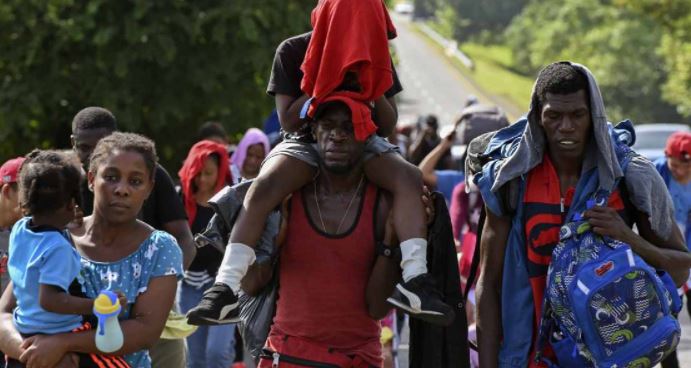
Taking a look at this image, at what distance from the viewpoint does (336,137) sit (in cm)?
543

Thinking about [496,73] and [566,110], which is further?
[496,73]

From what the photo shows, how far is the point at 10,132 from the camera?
1582cm

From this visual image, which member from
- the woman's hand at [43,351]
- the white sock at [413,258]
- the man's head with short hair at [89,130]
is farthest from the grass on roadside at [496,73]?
the woman's hand at [43,351]

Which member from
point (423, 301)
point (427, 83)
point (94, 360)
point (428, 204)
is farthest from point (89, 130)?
point (427, 83)

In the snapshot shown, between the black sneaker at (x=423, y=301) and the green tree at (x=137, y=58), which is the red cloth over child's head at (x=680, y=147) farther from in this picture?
the black sneaker at (x=423, y=301)

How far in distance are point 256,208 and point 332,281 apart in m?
0.42

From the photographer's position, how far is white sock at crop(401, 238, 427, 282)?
17.4ft

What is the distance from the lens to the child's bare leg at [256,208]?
17.9 feet

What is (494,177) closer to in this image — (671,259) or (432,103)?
(671,259)

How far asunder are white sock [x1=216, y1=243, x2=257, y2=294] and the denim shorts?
1.37ft

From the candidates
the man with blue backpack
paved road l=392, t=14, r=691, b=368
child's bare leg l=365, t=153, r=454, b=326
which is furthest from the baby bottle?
paved road l=392, t=14, r=691, b=368

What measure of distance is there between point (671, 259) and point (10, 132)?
37.8 feet

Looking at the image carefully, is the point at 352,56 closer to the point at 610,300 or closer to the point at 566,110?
the point at 566,110

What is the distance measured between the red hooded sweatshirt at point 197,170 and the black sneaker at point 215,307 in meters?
3.97
